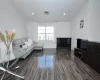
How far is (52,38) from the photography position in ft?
25.9

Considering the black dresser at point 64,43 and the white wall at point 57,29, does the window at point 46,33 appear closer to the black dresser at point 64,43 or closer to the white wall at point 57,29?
the white wall at point 57,29

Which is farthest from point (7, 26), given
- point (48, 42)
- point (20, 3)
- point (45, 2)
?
point (48, 42)

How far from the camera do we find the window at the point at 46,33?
25.6 feet

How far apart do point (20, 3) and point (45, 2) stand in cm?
145

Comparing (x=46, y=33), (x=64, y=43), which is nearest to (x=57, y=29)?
(x=46, y=33)

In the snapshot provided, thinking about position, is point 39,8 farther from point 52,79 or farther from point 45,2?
point 52,79

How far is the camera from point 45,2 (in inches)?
184

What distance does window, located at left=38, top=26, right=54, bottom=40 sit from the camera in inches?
307

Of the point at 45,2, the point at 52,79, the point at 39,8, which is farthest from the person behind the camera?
the point at 39,8

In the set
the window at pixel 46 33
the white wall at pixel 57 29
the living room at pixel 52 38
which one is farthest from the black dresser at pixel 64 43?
the window at pixel 46 33

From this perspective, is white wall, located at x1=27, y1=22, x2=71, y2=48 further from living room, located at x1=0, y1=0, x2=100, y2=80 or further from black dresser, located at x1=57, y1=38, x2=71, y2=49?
black dresser, located at x1=57, y1=38, x2=71, y2=49

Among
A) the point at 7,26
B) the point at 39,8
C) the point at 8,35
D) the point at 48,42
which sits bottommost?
the point at 48,42

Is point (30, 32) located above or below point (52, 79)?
above

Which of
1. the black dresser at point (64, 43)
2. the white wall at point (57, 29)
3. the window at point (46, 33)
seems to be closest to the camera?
the black dresser at point (64, 43)
